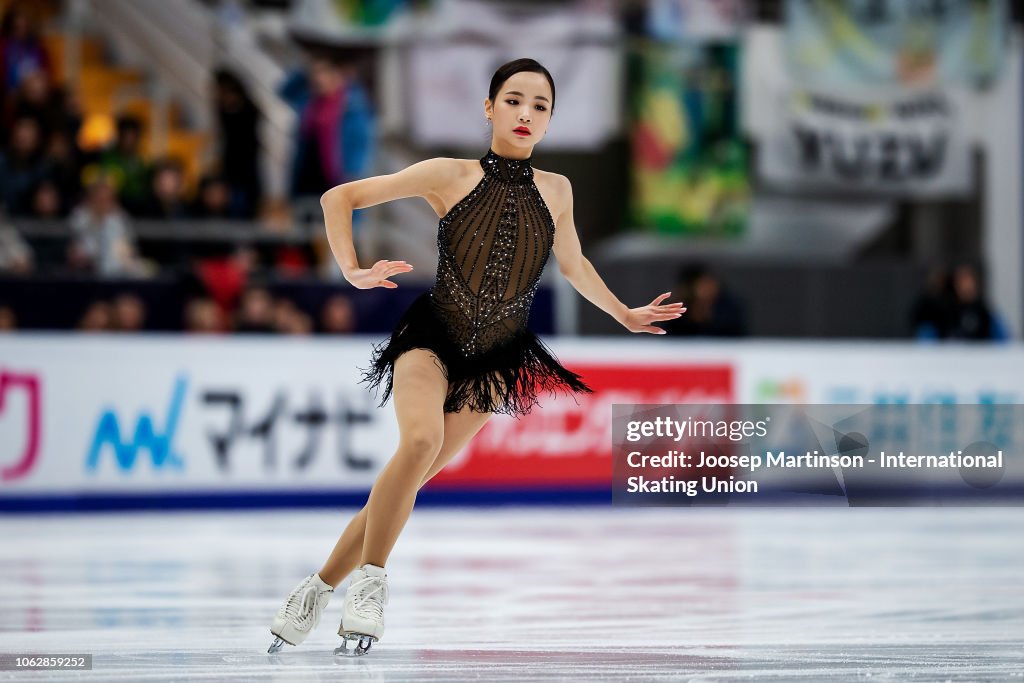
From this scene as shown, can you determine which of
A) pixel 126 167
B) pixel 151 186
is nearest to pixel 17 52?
pixel 126 167

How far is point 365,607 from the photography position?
125 inches

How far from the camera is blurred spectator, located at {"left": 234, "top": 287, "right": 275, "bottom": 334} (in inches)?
331

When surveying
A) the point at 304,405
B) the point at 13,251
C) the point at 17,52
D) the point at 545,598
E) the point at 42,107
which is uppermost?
the point at 17,52

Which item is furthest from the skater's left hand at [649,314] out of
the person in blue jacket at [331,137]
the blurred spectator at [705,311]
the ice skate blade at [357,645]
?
the person in blue jacket at [331,137]

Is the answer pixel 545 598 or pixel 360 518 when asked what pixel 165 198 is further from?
pixel 360 518

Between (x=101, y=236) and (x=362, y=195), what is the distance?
584 centimetres

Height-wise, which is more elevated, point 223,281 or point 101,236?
point 101,236

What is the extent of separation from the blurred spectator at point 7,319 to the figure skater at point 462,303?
5.13 m

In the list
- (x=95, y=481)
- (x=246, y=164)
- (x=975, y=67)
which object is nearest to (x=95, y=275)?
(x=95, y=481)

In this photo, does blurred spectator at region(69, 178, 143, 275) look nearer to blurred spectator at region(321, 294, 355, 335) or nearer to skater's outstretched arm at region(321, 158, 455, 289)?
blurred spectator at region(321, 294, 355, 335)

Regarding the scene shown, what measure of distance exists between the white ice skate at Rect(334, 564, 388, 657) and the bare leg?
15 cm

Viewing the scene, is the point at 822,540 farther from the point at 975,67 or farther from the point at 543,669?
the point at 975,67

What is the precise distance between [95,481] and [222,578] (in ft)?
10.1

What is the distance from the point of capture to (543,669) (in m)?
3.09
